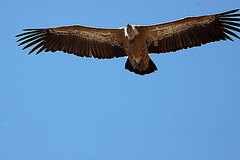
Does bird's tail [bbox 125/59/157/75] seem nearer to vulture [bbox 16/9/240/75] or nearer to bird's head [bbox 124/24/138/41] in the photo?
vulture [bbox 16/9/240/75]

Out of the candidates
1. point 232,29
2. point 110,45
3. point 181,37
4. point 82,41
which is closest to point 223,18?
point 232,29

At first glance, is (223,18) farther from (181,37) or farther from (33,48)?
(33,48)

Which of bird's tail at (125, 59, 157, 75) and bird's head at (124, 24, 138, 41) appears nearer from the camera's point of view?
bird's head at (124, 24, 138, 41)

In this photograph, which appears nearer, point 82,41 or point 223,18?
point 223,18

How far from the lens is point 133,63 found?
10547 millimetres

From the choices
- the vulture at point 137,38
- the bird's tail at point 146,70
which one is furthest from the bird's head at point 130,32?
the bird's tail at point 146,70

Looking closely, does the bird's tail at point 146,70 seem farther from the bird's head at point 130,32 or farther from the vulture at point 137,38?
the bird's head at point 130,32

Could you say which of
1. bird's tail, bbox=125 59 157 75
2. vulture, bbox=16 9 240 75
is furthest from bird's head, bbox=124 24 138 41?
bird's tail, bbox=125 59 157 75

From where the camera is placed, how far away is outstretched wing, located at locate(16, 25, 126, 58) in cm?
1063

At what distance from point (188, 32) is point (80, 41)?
10.00ft

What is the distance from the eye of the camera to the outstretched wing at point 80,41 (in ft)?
34.9

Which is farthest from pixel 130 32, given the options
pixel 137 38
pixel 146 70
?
pixel 146 70

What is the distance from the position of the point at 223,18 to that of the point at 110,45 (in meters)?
3.18

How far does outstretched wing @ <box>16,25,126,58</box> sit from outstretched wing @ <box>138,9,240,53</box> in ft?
3.10
